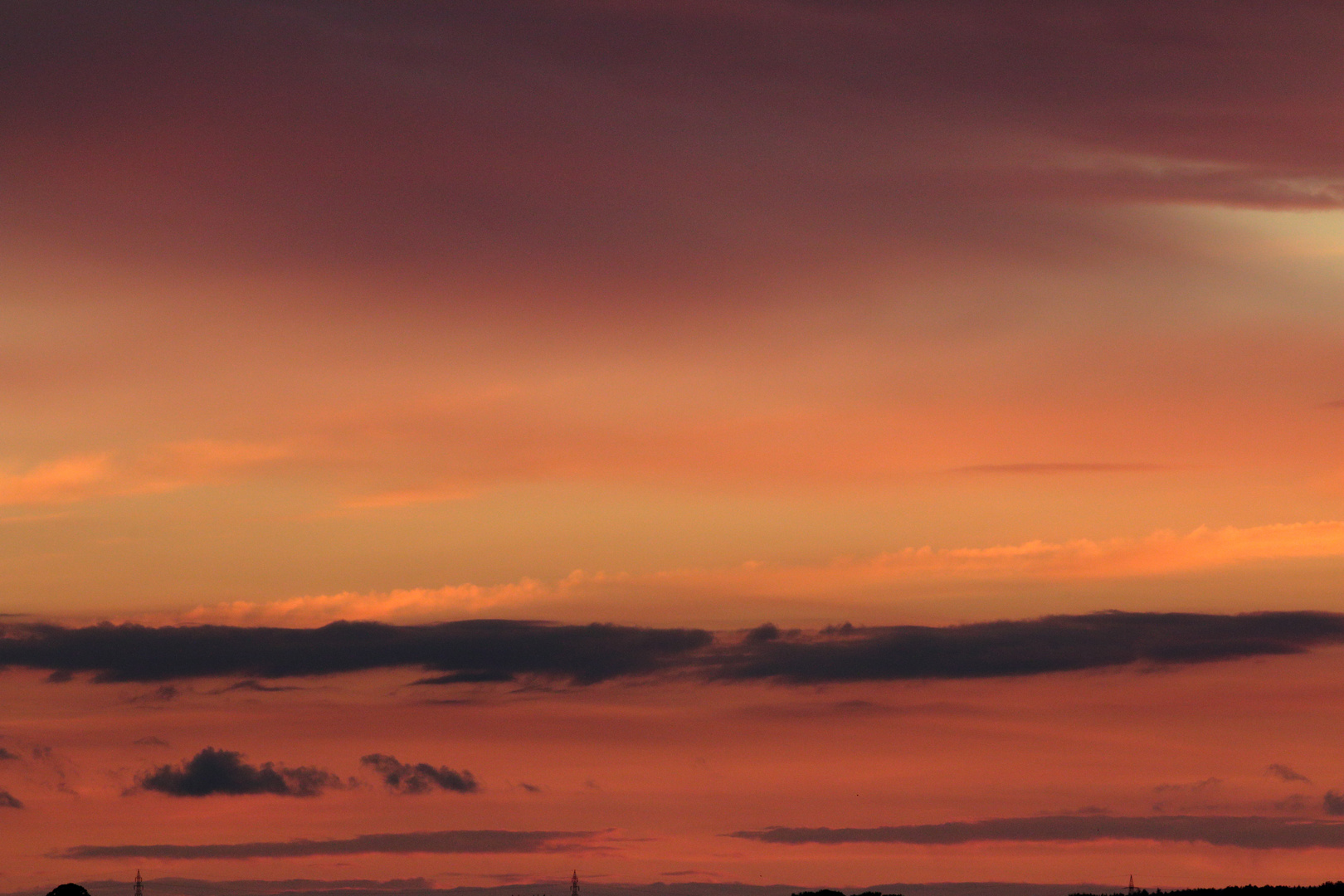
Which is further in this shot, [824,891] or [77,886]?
[77,886]

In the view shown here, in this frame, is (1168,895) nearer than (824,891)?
Yes

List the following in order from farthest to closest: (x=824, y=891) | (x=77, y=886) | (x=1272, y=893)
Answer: (x=77, y=886) → (x=824, y=891) → (x=1272, y=893)

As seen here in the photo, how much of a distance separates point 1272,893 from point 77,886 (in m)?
213

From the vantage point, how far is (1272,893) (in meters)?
109

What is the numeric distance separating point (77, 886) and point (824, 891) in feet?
495

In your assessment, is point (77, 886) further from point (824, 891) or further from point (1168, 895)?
point (1168, 895)

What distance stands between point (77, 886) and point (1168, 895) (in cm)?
20020

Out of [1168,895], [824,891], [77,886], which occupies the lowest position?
[77,886]

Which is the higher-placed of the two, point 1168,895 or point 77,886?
point 1168,895

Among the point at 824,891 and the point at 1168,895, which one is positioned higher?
the point at 1168,895

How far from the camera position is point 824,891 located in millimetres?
140625

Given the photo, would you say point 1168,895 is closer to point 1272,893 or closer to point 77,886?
point 1272,893

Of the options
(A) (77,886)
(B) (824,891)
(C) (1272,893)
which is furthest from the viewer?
(A) (77,886)

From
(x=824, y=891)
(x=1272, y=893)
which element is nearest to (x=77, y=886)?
(x=824, y=891)
